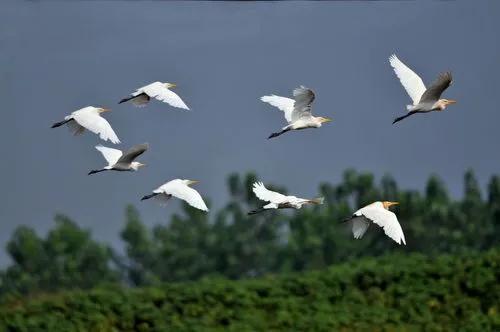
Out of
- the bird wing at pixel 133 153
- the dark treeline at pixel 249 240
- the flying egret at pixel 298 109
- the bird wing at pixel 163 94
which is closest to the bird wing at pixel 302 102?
the flying egret at pixel 298 109

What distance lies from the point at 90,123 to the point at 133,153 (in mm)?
786

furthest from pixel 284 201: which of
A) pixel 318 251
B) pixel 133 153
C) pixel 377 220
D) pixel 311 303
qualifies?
pixel 318 251

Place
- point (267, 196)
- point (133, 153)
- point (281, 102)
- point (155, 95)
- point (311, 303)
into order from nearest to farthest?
point (133, 153)
point (267, 196)
point (155, 95)
point (281, 102)
point (311, 303)

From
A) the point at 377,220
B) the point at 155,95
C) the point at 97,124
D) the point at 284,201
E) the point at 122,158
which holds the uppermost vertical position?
the point at 155,95

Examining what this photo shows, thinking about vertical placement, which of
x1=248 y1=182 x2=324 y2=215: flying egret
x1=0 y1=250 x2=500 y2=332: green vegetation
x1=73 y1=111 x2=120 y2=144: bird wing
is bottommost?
x1=0 y1=250 x2=500 y2=332: green vegetation

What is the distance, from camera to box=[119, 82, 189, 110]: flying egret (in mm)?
23406

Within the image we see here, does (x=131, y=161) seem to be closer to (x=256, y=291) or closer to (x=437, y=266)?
(x=256, y=291)

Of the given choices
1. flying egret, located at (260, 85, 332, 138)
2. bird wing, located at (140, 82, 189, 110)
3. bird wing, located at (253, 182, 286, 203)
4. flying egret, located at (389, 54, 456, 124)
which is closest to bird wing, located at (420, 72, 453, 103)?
flying egret, located at (389, 54, 456, 124)

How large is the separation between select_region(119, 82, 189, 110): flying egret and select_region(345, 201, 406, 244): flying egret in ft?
9.70

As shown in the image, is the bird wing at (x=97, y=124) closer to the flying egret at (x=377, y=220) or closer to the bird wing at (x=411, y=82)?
the flying egret at (x=377, y=220)

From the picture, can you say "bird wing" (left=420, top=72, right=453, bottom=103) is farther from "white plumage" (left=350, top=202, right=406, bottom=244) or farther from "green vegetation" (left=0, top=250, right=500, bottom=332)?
"green vegetation" (left=0, top=250, right=500, bottom=332)

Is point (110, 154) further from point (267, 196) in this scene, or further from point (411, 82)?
point (411, 82)

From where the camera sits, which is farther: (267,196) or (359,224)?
(267,196)

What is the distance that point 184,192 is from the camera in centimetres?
2345
